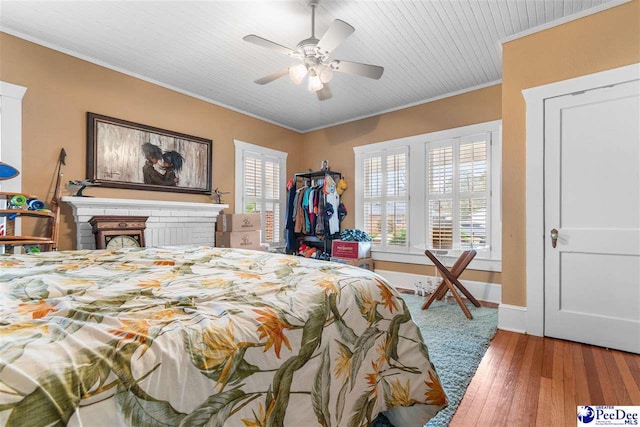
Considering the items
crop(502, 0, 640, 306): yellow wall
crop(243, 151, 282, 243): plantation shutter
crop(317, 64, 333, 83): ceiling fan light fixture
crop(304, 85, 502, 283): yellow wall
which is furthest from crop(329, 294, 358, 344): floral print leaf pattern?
crop(243, 151, 282, 243): plantation shutter

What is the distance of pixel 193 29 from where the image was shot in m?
2.58

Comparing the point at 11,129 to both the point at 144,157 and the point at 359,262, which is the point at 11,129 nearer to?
the point at 144,157

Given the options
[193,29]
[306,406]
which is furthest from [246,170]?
[306,406]

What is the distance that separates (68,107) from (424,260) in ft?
13.9

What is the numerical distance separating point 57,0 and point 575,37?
394cm

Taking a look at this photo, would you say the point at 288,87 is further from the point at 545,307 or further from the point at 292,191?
the point at 545,307

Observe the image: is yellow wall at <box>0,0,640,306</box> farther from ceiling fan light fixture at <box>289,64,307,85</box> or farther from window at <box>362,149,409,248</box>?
ceiling fan light fixture at <box>289,64,307,85</box>

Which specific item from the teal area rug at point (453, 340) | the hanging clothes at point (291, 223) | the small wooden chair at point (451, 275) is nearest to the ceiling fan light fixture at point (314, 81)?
the small wooden chair at point (451, 275)

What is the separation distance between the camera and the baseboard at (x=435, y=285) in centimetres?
352

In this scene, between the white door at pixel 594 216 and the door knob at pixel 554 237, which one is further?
the door knob at pixel 554 237

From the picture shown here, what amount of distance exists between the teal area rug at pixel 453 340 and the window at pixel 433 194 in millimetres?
641

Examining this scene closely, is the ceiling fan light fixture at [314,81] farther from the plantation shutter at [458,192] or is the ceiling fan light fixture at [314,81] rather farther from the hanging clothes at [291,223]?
the hanging clothes at [291,223]

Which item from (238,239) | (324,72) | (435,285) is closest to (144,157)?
(238,239)

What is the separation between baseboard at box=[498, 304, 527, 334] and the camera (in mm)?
2576
